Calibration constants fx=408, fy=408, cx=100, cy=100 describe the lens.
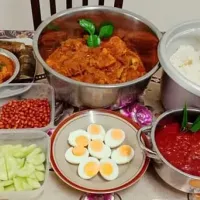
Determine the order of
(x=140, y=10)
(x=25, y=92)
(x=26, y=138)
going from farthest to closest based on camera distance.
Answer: (x=140, y=10), (x=25, y=92), (x=26, y=138)

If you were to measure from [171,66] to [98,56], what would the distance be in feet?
0.70

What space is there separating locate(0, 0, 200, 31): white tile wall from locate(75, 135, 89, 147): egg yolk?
3.43 ft

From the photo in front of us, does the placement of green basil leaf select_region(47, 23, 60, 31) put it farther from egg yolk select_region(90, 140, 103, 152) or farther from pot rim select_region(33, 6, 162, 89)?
egg yolk select_region(90, 140, 103, 152)

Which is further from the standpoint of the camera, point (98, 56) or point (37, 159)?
point (98, 56)

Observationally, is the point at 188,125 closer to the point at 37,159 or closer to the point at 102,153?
the point at 102,153

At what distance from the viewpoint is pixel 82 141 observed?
0.96m

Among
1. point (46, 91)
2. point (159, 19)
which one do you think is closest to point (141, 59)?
point (46, 91)

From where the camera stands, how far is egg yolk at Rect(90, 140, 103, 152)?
0.95 metres

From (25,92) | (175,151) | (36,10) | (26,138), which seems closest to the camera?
(175,151)

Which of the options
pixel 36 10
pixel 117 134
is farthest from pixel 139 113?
Answer: pixel 36 10

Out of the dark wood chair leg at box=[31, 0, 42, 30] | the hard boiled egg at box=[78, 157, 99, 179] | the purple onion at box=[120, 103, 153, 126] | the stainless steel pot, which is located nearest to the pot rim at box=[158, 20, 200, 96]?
the stainless steel pot

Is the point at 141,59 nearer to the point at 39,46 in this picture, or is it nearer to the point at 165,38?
the point at 165,38

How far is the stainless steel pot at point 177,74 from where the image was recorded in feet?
3.07

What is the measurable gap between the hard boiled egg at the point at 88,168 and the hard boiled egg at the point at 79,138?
0.05m
